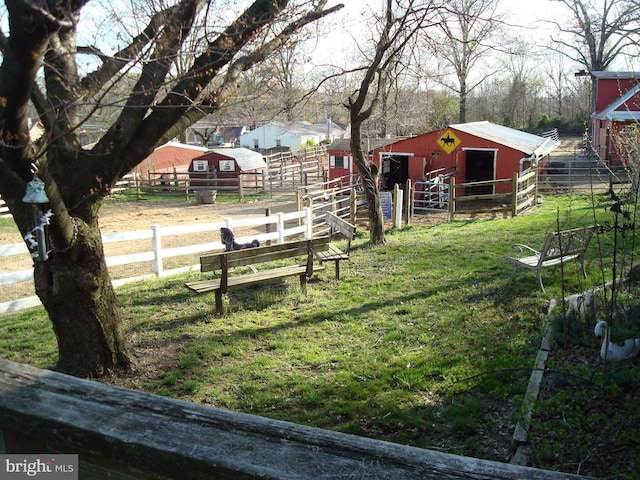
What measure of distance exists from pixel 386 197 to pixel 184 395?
48.1 feet

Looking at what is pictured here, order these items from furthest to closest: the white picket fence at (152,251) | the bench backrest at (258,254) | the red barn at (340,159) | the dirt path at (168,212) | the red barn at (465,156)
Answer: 1. the red barn at (340,159)
2. the red barn at (465,156)
3. the dirt path at (168,212)
4. the white picket fence at (152,251)
5. the bench backrest at (258,254)

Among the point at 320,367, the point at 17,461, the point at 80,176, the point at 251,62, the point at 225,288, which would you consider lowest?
the point at 320,367

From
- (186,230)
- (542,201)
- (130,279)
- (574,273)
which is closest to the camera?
(574,273)

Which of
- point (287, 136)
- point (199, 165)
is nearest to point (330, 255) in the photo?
point (199, 165)

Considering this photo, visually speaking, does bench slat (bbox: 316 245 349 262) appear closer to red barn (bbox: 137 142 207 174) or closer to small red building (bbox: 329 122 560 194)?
small red building (bbox: 329 122 560 194)

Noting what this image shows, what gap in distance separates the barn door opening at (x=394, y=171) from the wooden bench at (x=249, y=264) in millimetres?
18216

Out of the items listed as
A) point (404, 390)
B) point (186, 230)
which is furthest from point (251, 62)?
point (186, 230)

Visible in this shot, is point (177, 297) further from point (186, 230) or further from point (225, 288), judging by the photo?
point (186, 230)

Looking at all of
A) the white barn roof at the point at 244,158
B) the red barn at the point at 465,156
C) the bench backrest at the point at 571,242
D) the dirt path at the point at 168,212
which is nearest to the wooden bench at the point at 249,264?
the bench backrest at the point at 571,242

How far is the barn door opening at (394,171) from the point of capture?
2672cm

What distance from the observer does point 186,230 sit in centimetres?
1126

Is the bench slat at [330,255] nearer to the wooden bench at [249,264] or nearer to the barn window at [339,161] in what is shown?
the wooden bench at [249,264]

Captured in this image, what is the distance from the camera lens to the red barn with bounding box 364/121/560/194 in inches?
945

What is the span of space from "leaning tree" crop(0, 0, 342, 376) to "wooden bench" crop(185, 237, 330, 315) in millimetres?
1874
